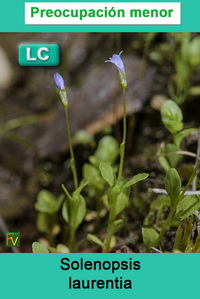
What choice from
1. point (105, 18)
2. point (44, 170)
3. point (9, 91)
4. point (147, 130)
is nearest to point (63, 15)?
point (105, 18)

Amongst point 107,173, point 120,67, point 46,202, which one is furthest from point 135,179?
point 46,202

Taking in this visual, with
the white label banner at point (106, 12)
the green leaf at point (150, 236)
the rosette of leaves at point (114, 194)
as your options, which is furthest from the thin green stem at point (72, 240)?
the white label banner at point (106, 12)

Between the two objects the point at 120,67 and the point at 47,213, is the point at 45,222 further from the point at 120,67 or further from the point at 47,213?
the point at 120,67

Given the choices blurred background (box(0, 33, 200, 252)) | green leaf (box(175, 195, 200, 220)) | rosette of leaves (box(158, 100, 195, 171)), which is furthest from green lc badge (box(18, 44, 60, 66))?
green leaf (box(175, 195, 200, 220))

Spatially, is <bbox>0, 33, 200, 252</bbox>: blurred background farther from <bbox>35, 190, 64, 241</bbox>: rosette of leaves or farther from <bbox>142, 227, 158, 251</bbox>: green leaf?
<bbox>142, 227, 158, 251</bbox>: green leaf

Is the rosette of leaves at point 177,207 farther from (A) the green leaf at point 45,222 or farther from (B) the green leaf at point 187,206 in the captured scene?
(A) the green leaf at point 45,222
